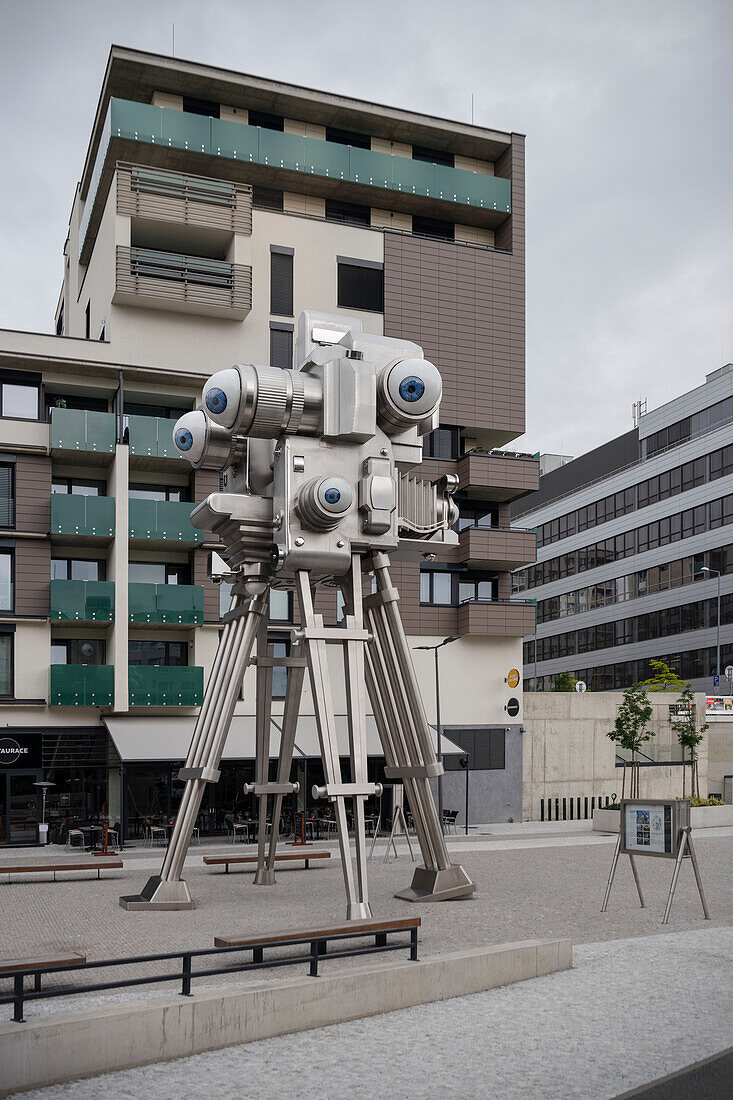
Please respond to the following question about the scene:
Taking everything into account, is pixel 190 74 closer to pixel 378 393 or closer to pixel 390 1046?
pixel 378 393

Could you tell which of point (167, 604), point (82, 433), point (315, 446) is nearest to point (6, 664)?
point (167, 604)

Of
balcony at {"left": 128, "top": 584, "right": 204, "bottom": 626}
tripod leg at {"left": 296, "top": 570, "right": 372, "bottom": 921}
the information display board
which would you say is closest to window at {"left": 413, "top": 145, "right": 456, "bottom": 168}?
balcony at {"left": 128, "top": 584, "right": 204, "bottom": 626}

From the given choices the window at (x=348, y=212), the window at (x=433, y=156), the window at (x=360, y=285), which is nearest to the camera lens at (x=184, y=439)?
the window at (x=360, y=285)

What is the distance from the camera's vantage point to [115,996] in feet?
38.9

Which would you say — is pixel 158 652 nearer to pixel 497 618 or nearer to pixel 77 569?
pixel 77 569

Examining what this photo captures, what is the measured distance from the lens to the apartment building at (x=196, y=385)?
1441 inches

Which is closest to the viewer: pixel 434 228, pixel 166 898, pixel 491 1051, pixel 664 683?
pixel 491 1051

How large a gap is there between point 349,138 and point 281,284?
7.50m

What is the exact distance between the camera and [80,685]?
35.9 metres

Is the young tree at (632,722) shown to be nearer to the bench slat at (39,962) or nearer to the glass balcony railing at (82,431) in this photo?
the glass balcony railing at (82,431)

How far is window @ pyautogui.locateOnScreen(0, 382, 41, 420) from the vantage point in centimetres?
3728

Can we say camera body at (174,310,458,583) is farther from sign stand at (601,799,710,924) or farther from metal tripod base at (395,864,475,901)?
sign stand at (601,799,710,924)

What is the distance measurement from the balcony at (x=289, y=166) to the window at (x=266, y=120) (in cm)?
151

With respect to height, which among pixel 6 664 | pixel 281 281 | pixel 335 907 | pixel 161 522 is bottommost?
pixel 335 907
